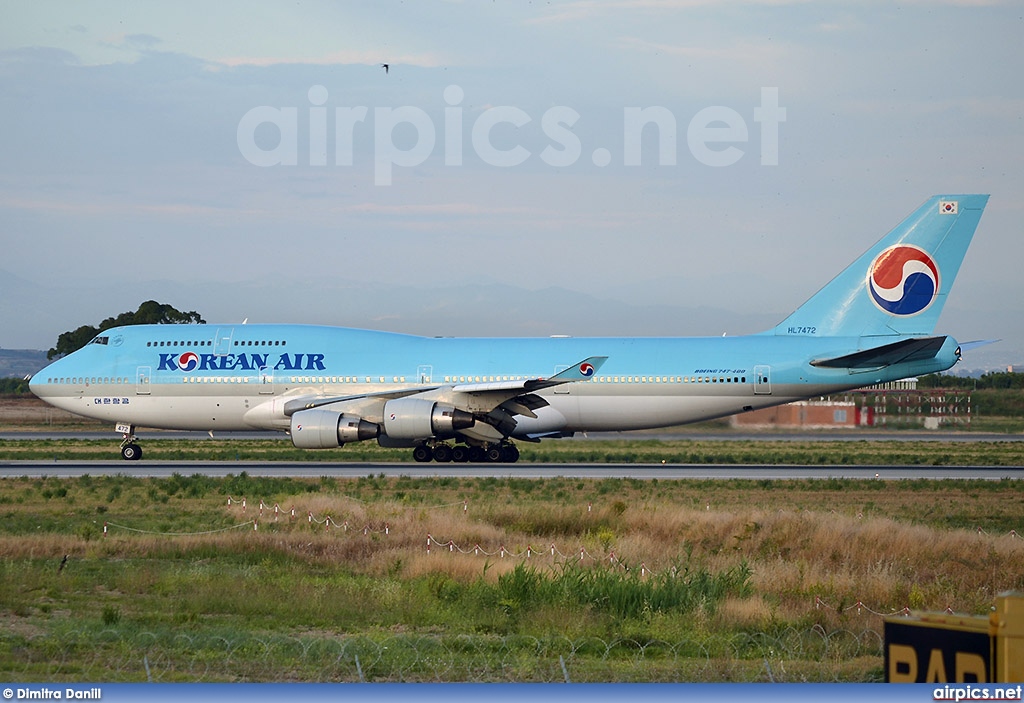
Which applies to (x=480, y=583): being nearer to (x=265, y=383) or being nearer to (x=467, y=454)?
(x=467, y=454)

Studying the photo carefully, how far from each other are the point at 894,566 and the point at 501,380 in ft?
67.7

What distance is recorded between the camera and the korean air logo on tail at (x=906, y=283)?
123 feet

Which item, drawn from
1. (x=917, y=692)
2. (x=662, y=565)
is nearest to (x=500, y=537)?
(x=662, y=565)

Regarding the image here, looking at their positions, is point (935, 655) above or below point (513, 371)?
below

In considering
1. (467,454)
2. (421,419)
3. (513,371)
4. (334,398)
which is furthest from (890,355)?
(334,398)

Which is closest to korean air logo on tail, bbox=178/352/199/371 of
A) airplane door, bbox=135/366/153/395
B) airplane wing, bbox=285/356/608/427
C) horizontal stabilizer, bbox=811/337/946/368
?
airplane door, bbox=135/366/153/395

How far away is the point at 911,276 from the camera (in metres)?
37.4

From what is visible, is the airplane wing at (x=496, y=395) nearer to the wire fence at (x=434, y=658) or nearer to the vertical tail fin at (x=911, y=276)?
the vertical tail fin at (x=911, y=276)

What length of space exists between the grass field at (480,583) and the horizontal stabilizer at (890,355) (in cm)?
854

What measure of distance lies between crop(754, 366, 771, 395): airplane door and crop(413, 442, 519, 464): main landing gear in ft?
25.7

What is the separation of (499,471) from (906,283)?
14662mm

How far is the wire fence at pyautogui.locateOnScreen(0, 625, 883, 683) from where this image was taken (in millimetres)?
10578

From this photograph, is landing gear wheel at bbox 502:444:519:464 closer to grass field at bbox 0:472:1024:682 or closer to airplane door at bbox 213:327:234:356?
airplane door at bbox 213:327:234:356

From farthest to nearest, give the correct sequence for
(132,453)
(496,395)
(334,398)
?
(132,453) < (334,398) < (496,395)
